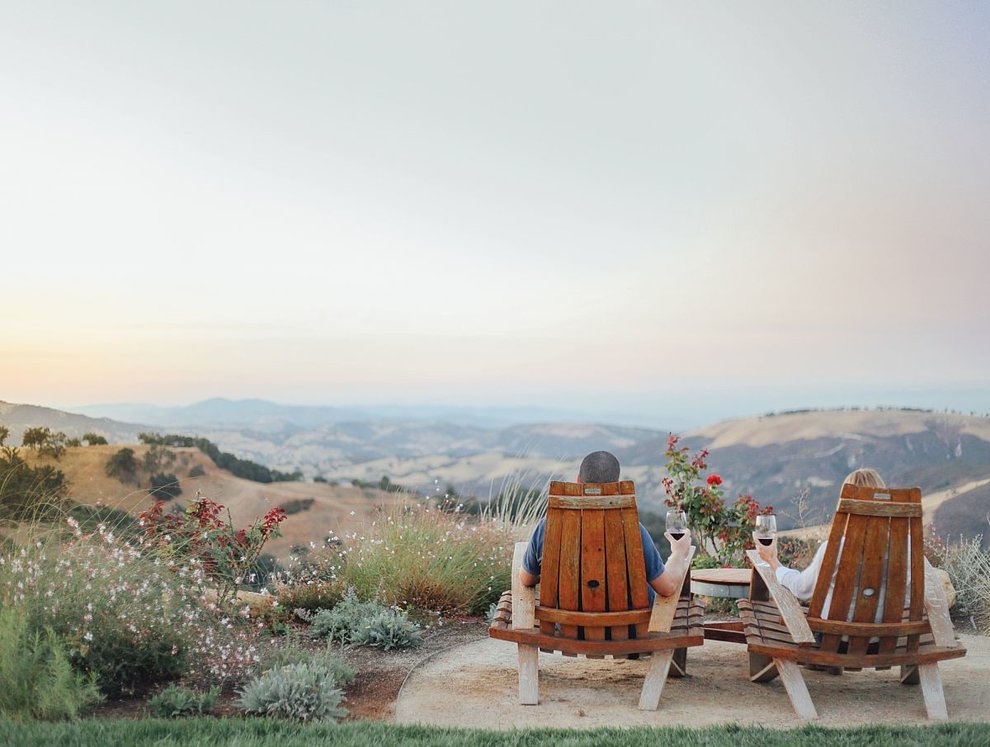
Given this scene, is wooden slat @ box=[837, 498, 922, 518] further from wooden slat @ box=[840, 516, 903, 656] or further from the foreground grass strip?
the foreground grass strip

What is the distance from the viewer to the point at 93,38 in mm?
10625

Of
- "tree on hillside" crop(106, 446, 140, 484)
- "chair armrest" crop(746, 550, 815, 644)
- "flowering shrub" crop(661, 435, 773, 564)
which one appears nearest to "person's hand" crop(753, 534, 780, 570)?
"chair armrest" crop(746, 550, 815, 644)

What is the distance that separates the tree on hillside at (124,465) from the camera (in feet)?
47.2

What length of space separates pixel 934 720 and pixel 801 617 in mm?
854

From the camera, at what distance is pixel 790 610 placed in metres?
4.45

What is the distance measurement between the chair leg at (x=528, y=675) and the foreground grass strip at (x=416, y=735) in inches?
22.6

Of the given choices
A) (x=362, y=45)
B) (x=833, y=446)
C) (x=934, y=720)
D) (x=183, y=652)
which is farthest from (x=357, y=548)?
(x=833, y=446)

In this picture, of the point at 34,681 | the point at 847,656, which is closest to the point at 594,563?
the point at 847,656

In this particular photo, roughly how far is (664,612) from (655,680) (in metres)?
0.38

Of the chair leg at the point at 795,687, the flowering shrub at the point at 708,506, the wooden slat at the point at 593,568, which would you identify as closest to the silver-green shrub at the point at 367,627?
the wooden slat at the point at 593,568

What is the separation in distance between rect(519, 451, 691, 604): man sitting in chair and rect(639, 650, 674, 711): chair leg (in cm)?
30

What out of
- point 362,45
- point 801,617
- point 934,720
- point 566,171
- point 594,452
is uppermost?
point 362,45

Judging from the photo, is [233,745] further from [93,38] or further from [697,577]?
[93,38]

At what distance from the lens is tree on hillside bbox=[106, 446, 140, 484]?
47.2ft
